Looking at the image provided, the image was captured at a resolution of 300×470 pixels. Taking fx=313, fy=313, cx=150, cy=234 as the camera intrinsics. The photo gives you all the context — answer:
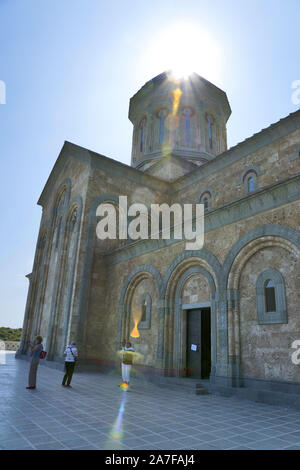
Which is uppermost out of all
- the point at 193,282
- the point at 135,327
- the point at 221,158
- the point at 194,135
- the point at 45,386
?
the point at 194,135

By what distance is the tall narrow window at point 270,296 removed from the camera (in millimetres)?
8320

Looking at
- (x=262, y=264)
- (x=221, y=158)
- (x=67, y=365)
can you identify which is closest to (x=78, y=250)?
(x=67, y=365)

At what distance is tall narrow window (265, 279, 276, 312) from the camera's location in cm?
832

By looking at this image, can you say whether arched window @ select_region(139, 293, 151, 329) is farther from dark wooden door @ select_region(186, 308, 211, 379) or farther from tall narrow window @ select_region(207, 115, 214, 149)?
tall narrow window @ select_region(207, 115, 214, 149)

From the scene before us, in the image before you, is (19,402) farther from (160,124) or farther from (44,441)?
(160,124)

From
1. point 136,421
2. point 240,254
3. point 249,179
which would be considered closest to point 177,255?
point 240,254

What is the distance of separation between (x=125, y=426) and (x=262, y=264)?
5.59 meters

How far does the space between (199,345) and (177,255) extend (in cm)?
322

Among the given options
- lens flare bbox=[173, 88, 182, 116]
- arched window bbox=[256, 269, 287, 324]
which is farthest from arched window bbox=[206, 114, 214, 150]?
arched window bbox=[256, 269, 287, 324]

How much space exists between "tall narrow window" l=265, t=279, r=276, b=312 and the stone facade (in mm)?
234

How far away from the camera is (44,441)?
14.2ft

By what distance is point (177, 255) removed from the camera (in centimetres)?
1155

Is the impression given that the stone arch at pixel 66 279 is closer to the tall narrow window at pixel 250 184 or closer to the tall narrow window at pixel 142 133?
the tall narrow window at pixel 142 133
